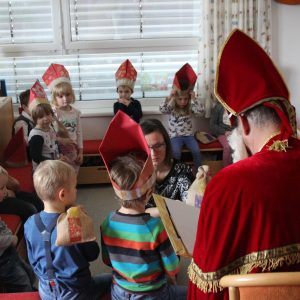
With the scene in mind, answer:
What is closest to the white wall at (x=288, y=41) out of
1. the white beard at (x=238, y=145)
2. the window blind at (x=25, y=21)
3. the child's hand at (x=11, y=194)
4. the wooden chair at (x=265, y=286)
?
the window blind at (x=25, y=21)

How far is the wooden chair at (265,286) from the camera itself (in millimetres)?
953

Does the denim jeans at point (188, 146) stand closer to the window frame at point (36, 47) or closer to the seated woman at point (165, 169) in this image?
the window frame at point (36, 47)

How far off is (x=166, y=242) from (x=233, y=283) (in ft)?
1.74

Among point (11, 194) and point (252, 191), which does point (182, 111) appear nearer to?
point (11, 194)

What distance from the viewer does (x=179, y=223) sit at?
1.46 meters

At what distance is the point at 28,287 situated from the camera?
2164 millimetres

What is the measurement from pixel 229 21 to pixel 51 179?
9.84ft

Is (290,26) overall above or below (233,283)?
above

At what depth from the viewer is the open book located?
51.5 inches

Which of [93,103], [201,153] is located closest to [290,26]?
[201,153]

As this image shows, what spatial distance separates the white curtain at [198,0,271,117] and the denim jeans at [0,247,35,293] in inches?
107

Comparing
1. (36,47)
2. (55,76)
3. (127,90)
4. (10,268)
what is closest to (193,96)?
(127,90)

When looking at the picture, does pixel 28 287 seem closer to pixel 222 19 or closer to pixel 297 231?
pixel 297 231

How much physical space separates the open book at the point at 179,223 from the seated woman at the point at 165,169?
540 millimetres
